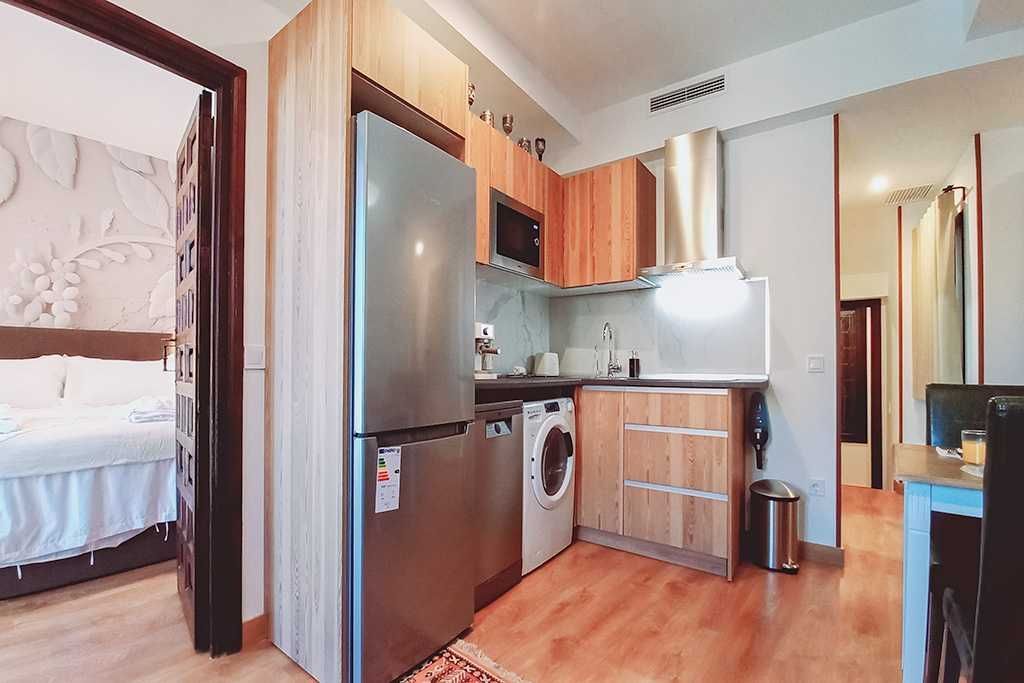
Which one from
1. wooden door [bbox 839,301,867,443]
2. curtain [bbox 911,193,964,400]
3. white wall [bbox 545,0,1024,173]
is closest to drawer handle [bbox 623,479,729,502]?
curtain [bbox 911,193,964,400]

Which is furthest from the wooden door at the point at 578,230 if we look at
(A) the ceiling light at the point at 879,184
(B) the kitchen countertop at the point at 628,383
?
(A) the ceiling light at the point at 879,184

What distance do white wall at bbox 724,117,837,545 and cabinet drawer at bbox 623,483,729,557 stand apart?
71cm

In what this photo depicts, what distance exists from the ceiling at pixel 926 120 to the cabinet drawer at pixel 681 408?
1.83m

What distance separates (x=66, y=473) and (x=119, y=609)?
0.73 m

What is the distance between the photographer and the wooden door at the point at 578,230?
3.23 meters

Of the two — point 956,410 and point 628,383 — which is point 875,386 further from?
point 628,383

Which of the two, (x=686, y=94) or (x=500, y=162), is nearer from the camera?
(x=500, y=162)

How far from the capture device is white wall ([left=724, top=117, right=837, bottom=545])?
9.00ft

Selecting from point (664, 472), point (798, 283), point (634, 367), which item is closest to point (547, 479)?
point (664, 472)

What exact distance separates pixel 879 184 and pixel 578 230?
2.55 meters

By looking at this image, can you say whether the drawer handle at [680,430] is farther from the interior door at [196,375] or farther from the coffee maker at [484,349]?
the interior door at [196,375]

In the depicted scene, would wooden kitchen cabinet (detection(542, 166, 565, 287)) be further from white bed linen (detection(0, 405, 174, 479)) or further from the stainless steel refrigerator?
white bed linen (detection(0, 405, 174, 479))

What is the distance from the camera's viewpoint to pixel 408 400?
1636 millimetres

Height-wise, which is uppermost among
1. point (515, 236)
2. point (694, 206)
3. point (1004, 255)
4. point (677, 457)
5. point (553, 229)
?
point (694, 206)
